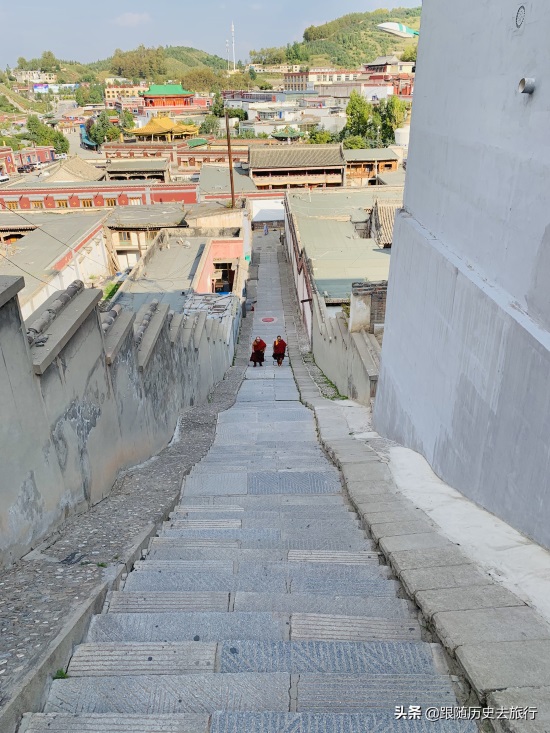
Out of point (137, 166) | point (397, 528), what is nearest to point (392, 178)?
point (137, 166)

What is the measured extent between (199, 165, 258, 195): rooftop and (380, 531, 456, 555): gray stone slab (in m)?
38.1

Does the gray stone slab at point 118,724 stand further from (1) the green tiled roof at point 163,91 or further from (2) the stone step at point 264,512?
(1) the green tiled roof at point 163,91

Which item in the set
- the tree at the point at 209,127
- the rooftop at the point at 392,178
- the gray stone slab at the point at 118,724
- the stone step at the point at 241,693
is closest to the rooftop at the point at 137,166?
the rooftop at the point at 392,178

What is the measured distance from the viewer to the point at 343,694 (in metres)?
2.17

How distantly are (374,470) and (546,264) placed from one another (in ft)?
9.07

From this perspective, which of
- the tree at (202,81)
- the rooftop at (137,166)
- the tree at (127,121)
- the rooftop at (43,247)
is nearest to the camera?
the rooftop at (43,247)

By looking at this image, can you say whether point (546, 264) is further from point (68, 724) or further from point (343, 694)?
point (68, 724)

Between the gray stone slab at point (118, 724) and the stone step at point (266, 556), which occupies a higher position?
the gray stone slab at point (118, 724)

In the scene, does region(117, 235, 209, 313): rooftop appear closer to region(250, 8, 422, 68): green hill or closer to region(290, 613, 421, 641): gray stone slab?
region(290, 613, 421, 641): gray stone slab

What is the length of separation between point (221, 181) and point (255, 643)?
140 ft

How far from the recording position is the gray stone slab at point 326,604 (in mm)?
2889

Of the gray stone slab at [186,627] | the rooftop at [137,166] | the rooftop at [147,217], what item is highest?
the gray stone slab at [186,627]

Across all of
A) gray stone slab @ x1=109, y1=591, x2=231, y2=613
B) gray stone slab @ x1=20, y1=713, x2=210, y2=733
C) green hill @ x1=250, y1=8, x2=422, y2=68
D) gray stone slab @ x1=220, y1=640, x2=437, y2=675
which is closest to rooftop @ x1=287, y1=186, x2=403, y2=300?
gray stone slab @ x1=109, y1=591, x2=231, y2=613

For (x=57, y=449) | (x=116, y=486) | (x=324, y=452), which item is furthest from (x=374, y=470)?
(x=57, y=449)
